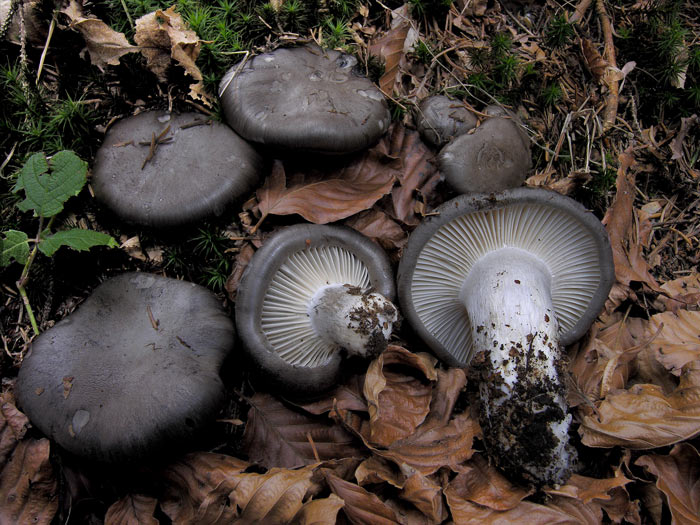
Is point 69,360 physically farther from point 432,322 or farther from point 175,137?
point 432,322

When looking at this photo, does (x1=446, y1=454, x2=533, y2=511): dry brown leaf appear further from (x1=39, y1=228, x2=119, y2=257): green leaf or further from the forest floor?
(x1=39, y1=228, x2=119, y2=257): green leaf

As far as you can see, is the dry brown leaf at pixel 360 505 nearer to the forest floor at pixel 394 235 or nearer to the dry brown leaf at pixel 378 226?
the forest floor at pixel 394 235

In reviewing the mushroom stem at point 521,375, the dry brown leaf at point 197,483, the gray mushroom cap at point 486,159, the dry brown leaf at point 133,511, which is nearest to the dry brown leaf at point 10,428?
the dry brown leaf at point 133,511

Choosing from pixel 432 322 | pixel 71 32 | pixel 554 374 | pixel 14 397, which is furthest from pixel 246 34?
pixel 554 374

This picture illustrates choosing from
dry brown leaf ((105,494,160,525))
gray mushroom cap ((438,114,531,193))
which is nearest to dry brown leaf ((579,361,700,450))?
gray mushroom cap ((438,114,531,193))

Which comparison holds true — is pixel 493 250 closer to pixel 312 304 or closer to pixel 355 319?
pixel 355 319

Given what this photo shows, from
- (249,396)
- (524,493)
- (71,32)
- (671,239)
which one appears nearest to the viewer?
(524,493)
